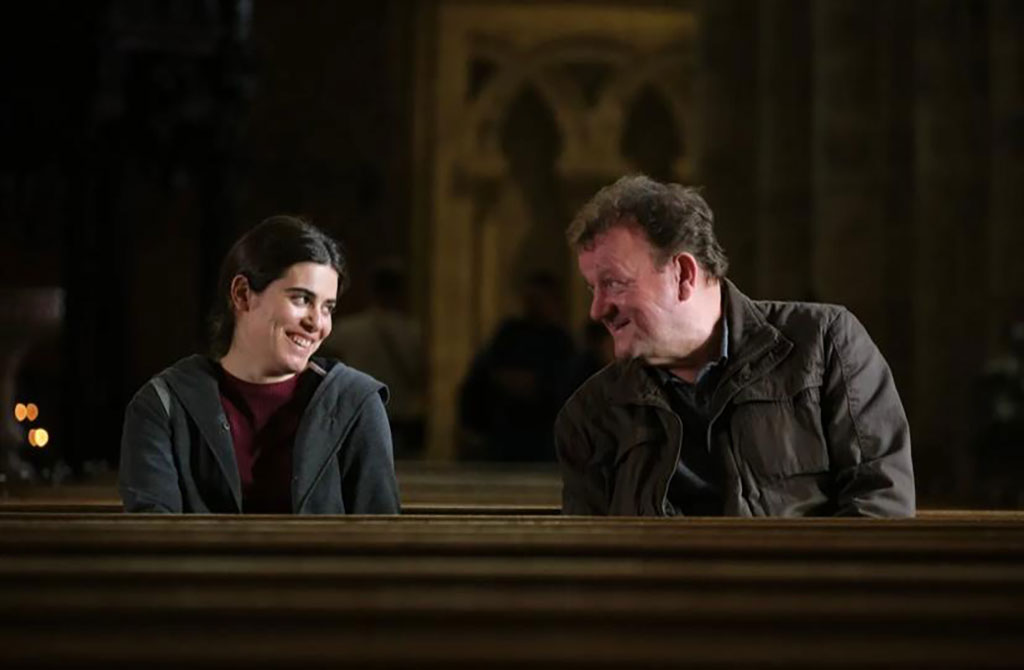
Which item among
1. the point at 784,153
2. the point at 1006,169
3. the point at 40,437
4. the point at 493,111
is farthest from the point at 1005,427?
the point at 493,111

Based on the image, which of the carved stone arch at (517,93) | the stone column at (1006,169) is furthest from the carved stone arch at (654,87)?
the stone column at (1006,169)

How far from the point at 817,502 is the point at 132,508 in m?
1.26

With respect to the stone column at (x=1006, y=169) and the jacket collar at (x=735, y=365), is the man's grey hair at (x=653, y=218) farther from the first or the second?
the stone column at (x=1006, y=169)

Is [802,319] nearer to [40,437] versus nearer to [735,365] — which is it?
[735,365]

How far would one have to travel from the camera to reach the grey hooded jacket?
3.65 metres

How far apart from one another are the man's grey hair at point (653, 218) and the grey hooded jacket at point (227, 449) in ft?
1.68

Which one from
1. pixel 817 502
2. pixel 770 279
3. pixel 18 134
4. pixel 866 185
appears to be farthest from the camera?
pixel 770 279

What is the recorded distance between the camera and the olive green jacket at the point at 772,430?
368cm

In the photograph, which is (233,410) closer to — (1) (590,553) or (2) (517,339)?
(1) (590,553)

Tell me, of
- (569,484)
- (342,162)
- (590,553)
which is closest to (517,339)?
(569,484)

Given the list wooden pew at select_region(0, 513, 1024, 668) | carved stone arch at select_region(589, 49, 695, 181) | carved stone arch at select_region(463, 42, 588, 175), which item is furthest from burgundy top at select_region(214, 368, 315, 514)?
carved stone arch at select_region(589, 49, 695, 181)

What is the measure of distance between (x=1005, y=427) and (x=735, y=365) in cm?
509

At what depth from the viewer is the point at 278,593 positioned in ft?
6.65

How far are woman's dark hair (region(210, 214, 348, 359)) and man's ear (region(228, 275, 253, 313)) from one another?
11mm
